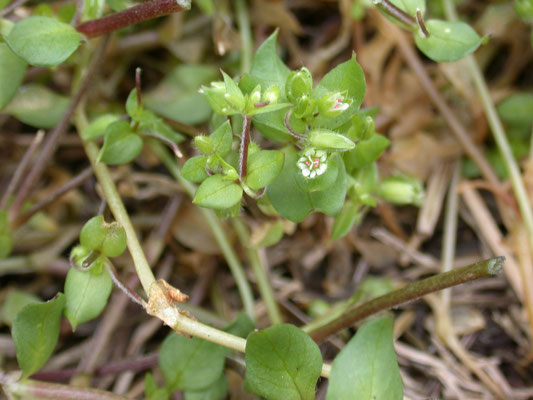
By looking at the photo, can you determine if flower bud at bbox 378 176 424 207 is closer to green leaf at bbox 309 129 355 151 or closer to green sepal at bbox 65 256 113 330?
green leaf at bbox 309 129 355 151

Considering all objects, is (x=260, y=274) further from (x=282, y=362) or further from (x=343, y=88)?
(x=343, y=88)

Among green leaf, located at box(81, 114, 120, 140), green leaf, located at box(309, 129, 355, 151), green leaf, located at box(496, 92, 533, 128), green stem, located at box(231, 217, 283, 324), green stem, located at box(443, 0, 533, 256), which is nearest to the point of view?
green leaf, located at box(309, 129, 355, 151)

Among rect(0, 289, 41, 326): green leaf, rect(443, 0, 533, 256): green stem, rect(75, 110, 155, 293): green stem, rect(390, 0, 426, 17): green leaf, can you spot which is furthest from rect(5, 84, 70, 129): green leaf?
rect(443, 0, 533, 256): green stem

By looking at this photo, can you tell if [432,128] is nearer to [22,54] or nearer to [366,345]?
[366,345]

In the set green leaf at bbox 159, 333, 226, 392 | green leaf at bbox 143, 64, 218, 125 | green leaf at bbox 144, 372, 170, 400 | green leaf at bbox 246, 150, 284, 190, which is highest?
green leaf at bbox 246, 150, 284, 190

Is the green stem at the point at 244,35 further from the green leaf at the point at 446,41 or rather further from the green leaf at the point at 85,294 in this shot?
the green leaf at the point at 85,294

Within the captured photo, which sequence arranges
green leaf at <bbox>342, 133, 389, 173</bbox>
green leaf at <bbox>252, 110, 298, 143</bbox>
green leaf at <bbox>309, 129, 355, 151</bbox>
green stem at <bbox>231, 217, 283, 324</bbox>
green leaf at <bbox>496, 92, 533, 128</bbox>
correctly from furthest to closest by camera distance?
green leaf at <bbox>496, 92, 533, 128</bbox> < green stem at <bbox>231, 217, 283, 324</bbox> < green leaf at <bbox>342, 133, 389, 173</bbox> < green leaf at <bbox>252, 110, 298, 143</bbox> < green leaf at <bbox>309, 129, 355, 151</bbox>

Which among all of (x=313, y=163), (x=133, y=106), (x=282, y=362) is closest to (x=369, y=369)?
(x=282, y=362)
